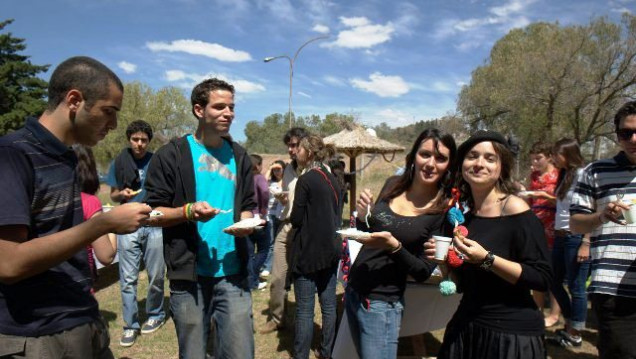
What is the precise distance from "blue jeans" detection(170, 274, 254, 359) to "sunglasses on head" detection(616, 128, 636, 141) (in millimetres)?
2594

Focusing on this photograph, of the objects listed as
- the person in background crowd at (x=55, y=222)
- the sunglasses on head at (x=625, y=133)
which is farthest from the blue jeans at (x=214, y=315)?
the sunglasses on head at (x=625, y=133)

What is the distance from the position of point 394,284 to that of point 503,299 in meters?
0.64

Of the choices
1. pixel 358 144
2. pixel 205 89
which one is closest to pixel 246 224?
pixel 205 89

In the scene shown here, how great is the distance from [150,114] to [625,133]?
47426 millimetres

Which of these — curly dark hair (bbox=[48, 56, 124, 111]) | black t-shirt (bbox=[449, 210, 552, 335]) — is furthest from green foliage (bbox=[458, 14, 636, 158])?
curly dark hair (bbox=[48, 56, 124, 111])

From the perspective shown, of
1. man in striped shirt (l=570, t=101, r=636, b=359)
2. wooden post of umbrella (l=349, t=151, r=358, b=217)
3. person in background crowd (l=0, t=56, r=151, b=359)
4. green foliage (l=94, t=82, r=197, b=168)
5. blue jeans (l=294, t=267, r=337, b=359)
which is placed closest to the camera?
person in background crowd (l=0, t=56, r=151, b=359)

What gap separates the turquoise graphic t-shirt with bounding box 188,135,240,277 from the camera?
2.55m

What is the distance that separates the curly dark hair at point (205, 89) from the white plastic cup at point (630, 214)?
256 cm

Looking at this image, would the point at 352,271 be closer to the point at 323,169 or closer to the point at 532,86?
the point at 323,169

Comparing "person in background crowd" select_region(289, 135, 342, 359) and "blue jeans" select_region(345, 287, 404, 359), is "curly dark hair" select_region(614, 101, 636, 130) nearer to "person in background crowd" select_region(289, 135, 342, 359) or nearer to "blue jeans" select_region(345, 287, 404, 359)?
"blue jeans" select_region(345, 287, 404, 359)

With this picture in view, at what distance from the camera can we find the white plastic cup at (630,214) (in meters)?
2.13

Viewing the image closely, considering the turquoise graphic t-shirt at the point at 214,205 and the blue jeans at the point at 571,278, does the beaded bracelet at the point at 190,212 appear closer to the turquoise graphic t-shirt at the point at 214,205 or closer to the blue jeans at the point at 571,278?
the turquoise graphic t-shirt at the point at 214,205

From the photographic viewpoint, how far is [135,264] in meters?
4.55

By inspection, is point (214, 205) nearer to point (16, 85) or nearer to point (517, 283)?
point (517, 283)
